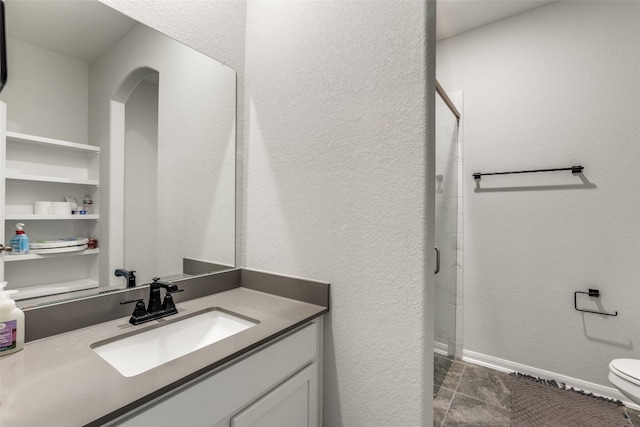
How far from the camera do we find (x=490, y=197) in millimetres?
2305

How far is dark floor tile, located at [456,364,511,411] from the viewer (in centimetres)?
187

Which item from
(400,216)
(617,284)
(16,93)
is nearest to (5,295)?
(16,93)

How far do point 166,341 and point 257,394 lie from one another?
416 mm

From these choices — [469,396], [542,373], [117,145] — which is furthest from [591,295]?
[117,145]

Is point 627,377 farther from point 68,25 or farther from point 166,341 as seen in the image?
point 68,25

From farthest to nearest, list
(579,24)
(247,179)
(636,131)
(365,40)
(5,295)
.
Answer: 1. (579,24)
2. (636,131)
3. (247,179)
4. (365,40)
5. (5,295)

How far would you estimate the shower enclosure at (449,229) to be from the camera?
2.05 metres

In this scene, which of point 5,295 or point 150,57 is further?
point 150,57

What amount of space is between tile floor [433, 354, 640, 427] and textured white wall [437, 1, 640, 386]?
8.8 inches

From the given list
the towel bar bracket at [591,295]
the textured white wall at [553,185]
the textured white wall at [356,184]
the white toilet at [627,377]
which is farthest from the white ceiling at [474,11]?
the white toilet at [627,377]

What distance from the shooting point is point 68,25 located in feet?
3.21

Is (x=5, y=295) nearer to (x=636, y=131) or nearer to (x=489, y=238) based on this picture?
(x=489, y=238)

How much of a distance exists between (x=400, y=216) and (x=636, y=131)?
1906mm

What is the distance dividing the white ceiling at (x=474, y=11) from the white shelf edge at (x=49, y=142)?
2409 mm
